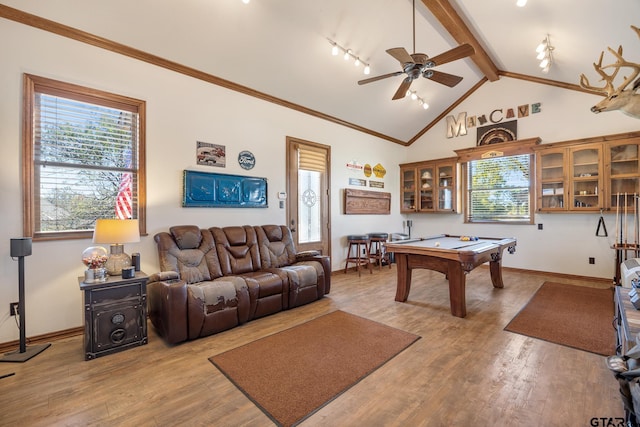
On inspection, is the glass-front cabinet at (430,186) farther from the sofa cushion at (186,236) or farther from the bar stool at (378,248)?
the sofa cushion at (186,236)

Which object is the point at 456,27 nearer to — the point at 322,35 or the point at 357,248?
the point at 322,35

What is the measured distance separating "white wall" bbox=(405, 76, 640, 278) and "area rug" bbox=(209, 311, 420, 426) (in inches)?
174

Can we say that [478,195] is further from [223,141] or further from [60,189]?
[60,189]

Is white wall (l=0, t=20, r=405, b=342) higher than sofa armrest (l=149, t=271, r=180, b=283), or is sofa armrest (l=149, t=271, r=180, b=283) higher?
white wall (l=0, t=20, r=405, b=342)

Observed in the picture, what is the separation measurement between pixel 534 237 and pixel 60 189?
750 centimetres

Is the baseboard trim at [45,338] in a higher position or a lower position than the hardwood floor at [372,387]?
higher

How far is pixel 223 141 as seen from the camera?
13.6ft

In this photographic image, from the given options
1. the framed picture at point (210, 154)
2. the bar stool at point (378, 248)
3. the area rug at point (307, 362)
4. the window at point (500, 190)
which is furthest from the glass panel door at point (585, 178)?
the framed picture at point (210, 154)

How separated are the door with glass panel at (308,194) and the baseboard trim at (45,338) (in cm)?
301

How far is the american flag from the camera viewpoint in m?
3.29

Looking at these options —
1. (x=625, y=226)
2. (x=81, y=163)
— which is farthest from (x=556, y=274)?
(x=81, y=163)

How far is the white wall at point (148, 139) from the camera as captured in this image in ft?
8.77

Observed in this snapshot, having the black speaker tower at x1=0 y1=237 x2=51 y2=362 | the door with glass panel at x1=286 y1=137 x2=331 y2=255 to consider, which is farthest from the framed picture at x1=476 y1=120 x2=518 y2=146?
the black speaker tower at x1=0 y1=237 x2=51 y2=362

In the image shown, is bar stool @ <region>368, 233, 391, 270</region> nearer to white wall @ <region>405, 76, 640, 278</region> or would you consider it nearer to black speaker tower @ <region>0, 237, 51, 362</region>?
white wall @ <region>405, 76, 640, 278</region>
